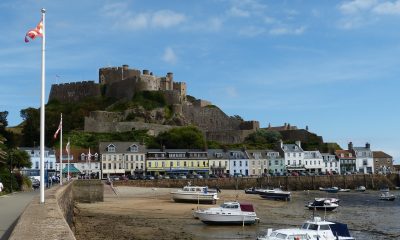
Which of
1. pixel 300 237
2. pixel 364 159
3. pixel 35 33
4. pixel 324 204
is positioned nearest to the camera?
pixel 35 33

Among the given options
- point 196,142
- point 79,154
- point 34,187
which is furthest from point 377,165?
point 34,187

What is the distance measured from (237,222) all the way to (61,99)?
339 feet

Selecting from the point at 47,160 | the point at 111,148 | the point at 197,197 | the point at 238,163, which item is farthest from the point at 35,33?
the point at 238,163

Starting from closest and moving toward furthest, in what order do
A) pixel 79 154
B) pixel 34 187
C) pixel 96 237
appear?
pixel 96 237 < pixel 34 187 < pixel 79 154

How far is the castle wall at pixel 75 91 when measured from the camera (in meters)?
130

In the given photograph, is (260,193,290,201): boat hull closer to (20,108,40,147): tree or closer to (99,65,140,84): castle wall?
(20,108,40,147): tree

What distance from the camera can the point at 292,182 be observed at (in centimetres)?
9019

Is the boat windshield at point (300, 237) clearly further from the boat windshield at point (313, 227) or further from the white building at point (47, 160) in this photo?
the white building at point (47, 160)

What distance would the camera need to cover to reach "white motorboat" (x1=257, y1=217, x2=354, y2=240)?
2448 centimetres

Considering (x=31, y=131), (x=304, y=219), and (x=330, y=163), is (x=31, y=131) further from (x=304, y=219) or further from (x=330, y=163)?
(x=304, y=219)

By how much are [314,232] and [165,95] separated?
9943 cm

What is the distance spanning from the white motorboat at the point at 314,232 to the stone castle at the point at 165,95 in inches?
3510

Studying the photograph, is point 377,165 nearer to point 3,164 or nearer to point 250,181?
point 250,181

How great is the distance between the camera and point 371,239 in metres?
29.5
